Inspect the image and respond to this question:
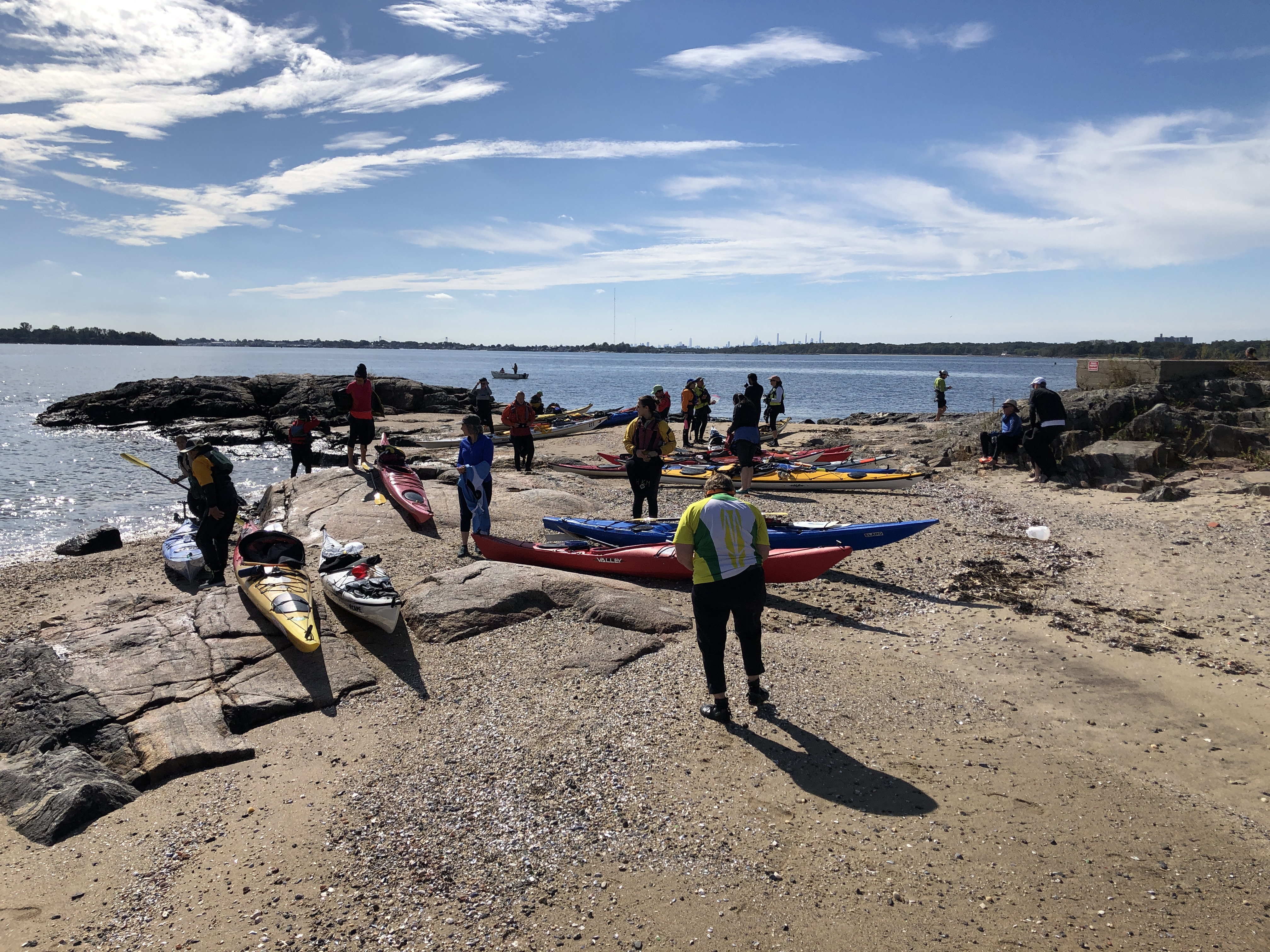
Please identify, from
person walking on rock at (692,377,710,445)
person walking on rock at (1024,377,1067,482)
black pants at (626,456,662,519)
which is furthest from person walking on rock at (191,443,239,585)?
person walking on rock at (1024,377,1067,482)

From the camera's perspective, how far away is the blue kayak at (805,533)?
8617mm

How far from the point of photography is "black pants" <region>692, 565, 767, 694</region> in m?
4.96

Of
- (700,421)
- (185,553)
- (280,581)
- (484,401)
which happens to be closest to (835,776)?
(280,581)

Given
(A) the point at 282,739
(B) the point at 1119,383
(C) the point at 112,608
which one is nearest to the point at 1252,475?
(B) the point at 1119,383

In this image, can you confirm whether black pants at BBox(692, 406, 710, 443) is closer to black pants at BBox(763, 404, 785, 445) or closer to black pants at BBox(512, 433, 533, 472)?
black pants at BBox(763, 404, 785, 445)

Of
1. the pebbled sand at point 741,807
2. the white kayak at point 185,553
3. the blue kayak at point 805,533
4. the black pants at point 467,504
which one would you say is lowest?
the pebbled sand at point 741,807

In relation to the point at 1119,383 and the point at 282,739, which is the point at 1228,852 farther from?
the point at 1119,383

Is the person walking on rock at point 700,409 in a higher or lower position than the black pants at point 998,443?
higher

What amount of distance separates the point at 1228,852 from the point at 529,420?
12435 mm

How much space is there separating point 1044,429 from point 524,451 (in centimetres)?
1041

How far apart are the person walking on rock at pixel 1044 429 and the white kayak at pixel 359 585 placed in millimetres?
12009

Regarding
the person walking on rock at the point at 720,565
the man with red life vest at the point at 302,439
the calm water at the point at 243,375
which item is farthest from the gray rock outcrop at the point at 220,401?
the person walking on rock at the point at 720,565

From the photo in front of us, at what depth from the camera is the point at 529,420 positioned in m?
14.7

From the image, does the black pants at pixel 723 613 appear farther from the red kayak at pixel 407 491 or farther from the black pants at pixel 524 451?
the black pants at pixel 524 451
